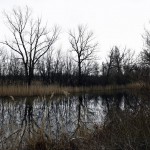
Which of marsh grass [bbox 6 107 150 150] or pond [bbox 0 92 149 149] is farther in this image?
pond [bbox 0 92 149 149]

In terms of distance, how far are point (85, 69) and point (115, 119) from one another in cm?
3683

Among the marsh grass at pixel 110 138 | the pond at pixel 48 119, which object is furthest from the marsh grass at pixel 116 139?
the pond at pixel 48 119

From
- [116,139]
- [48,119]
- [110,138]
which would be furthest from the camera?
[48,119]

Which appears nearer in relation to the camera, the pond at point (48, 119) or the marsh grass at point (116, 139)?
the marsh grass at point (116, 139)

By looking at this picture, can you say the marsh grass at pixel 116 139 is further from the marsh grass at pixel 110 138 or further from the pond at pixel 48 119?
the pond at pixel 48 119

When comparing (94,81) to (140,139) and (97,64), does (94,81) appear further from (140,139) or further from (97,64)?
(140,139)

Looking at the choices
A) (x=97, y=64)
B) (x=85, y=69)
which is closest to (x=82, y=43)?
(x=85, y=69)

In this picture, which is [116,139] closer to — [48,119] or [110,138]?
[110,138]

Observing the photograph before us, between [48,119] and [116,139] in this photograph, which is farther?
[48,119]

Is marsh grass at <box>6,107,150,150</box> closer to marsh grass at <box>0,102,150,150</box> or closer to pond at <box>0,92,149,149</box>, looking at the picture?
marsh grass at <box>0,102,150,150</box>

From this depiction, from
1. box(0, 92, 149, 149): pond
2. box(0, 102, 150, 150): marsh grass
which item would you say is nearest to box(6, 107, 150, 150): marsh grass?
box(0, 102, 150, 150): marsh grass

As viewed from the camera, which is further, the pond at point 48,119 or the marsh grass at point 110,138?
the pond at point 48,119

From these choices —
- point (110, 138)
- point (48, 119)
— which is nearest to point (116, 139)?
point (110, 138)

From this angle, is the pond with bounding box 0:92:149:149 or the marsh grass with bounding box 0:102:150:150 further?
the pond with bounding box 0:92:149:149
